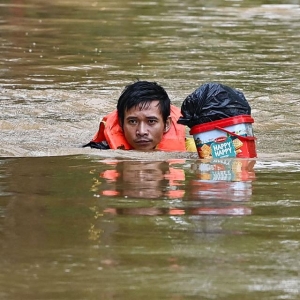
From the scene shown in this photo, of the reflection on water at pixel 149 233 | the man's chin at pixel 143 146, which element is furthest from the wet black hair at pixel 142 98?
the reflection on water at pixel 149 233

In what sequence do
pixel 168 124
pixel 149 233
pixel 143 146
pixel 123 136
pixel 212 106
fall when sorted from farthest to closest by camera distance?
pixel 168 124, pixel 123 136, pixel 143 146, pixel 212 106, pixel 149 233

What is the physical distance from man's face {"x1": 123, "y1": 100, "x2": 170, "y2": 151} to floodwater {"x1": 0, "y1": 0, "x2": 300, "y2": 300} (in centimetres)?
25

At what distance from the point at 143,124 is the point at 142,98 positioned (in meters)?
0.19

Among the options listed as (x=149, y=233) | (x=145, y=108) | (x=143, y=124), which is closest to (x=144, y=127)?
(x=143, y=124)

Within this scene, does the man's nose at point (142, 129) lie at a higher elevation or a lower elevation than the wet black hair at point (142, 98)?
lower

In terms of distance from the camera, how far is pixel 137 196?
16.0 ft

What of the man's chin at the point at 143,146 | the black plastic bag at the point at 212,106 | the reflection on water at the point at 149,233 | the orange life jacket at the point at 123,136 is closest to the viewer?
the reflection on water at the point at 149,233

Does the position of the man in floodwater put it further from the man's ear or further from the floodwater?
the floodwater

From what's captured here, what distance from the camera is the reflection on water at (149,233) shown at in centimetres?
339

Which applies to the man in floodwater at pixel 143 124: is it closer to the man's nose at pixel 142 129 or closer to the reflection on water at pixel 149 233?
the man's nose at pixel 142 129

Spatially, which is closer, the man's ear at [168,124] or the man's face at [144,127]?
the man's face at [144,127]

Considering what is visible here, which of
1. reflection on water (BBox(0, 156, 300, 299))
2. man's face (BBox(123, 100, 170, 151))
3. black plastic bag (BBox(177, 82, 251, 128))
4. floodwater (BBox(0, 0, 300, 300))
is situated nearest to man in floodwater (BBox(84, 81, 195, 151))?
man's face (BBox(123, 100, 170, 151))

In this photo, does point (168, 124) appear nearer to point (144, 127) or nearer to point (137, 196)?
point (144, 127)

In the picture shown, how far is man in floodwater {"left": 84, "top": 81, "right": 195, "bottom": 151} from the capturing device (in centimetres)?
696
